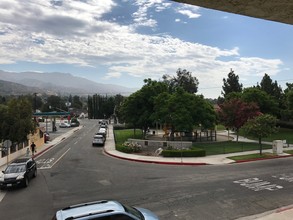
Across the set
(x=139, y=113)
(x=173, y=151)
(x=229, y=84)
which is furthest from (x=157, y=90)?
(x=229, y=84)

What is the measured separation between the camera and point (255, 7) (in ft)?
22.5

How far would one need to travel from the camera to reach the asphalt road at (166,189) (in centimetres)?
1392

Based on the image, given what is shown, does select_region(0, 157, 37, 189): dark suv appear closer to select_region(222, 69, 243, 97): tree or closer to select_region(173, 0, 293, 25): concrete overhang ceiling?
select_region(173, 0, 293, 25): concrete overhang ceiling

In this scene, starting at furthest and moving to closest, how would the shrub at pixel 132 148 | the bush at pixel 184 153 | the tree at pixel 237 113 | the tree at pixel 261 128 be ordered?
the tree at pixel 237 113 < the shrub at pixel 132 148 < the tree at pixel 261 128 < the bush at pixel 184 153

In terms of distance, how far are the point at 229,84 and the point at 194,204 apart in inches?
3306

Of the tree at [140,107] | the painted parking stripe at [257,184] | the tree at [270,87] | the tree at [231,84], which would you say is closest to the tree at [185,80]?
the tree at [231,84]

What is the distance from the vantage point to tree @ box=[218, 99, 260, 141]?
137 feet

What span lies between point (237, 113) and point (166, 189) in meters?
27.4

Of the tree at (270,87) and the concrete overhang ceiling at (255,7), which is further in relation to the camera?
the tree at (270,87)

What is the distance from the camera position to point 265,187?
17656 mm

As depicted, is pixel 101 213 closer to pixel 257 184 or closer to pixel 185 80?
pixel 257 184

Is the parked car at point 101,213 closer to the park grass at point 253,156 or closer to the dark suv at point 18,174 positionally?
the dark suv at point 18,174

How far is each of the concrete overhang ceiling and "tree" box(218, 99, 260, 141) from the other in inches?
1398

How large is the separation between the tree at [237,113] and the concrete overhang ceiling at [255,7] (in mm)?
35515
